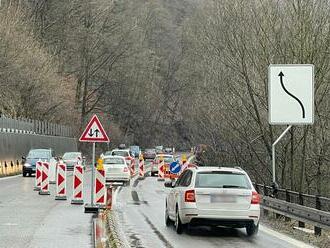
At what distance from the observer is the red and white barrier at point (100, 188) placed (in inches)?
722

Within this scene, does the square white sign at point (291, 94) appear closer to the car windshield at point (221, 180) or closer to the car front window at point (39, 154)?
the car windshield at point (221, 180)

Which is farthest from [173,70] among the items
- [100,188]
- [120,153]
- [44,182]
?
[100,188]

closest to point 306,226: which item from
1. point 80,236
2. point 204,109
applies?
point 80,236

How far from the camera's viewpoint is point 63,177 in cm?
2238

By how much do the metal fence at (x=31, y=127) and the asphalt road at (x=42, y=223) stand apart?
24729 mm

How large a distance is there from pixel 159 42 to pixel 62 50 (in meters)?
36.9

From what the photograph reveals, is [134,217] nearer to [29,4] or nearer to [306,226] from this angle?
[306,226]

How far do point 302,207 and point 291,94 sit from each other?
5248 millimetres

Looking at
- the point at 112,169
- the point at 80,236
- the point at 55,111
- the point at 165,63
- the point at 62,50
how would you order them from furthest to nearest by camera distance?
the point at 165,63 → the point at 62,50 → the point at 55,111 → the point at 112,169 → the point at 80,236

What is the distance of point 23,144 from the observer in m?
51.3

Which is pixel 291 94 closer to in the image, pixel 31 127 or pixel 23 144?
pixel 23 144

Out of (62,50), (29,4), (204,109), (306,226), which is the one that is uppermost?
(29,4)

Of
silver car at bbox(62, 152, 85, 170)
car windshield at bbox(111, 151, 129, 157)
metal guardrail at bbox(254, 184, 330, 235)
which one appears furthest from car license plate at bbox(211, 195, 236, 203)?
silver car at bbox(62, 152, 85, 170)

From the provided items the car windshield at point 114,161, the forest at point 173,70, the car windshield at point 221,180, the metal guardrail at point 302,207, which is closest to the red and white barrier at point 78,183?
the metal guardrail at point 302,207
